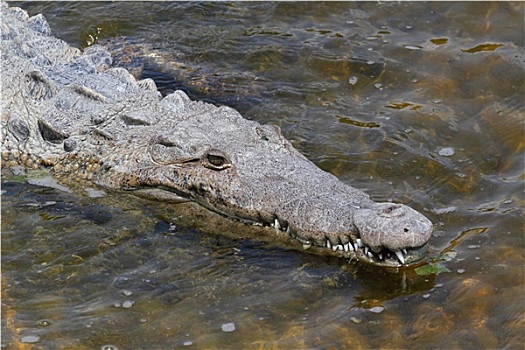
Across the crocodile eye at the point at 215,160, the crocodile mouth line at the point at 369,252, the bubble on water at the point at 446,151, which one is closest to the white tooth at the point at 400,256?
the crocodile mouth line at the point at 369,252

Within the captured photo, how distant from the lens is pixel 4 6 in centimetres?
882

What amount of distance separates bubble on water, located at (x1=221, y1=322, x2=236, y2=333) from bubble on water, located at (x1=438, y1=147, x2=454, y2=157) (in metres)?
2.77

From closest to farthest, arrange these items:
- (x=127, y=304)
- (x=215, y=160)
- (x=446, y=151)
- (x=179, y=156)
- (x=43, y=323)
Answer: (x=43, y=323)
(x=127, y=304)
(x=215, y=160)
(x=179, y=156)
(x=446, y=151)

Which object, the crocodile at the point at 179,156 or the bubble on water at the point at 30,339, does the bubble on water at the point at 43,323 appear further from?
the crocodile at the point at 179,156

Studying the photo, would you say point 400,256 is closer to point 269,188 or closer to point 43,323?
point 269,188

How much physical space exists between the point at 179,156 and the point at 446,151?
2309 mm

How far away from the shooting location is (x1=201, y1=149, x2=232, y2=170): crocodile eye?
619cm

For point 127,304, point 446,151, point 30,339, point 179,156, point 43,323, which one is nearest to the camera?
point 30,339

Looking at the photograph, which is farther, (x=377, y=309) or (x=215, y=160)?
(x=215, y=160)

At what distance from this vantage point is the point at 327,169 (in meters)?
6.82

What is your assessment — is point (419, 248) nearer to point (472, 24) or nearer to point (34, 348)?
point (34, 348)

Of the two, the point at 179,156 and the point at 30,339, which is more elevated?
the point at 179,156

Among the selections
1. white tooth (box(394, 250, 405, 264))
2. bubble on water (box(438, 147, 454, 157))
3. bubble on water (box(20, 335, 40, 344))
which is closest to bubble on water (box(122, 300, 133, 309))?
bubble on water (box(20, 335, 40, 344))

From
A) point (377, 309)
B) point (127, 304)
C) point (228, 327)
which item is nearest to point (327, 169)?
point (377, 309)
